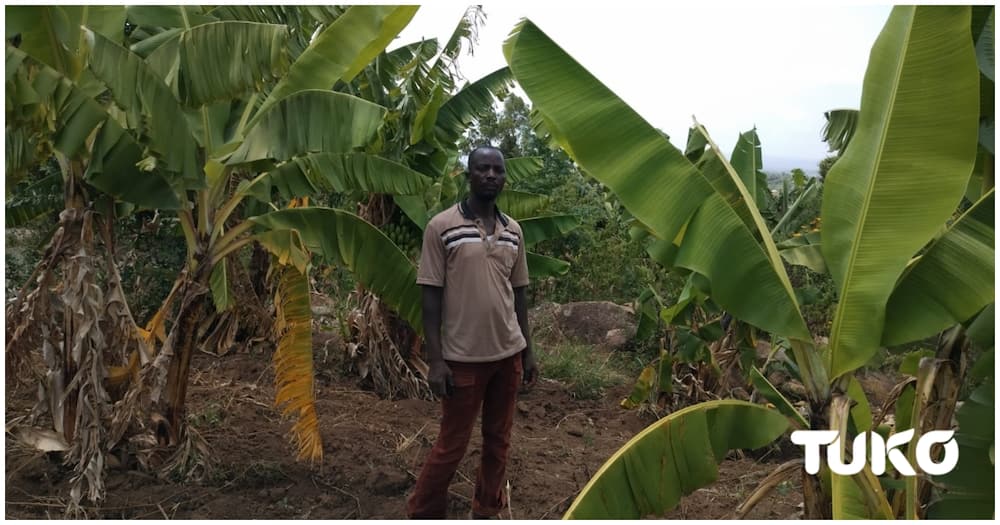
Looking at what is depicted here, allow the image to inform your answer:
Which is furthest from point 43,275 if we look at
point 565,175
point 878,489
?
point 565,175

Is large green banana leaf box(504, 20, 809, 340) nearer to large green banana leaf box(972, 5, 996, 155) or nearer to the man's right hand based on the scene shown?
large green banana leaf box(972, 5, 996, 155)

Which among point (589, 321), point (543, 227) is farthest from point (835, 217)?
point (589, 321)

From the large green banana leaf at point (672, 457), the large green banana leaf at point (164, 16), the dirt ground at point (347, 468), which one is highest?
the large green banana leaf at point (164, 16)

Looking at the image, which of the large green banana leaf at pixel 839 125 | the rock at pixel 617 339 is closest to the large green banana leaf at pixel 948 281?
the large green banana leaf at pixel 839 125

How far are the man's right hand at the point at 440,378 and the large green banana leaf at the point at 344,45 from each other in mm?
1950

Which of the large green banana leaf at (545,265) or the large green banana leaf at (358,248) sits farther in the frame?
the large green banana leaf at (545,265)

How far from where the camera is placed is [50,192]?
622 centimetres

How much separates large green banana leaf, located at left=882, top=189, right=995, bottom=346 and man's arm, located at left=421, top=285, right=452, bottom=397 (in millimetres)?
1986

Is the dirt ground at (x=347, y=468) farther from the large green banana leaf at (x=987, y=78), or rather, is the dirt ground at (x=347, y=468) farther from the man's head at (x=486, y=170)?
the large green banana leaf at (x=987, y=78)

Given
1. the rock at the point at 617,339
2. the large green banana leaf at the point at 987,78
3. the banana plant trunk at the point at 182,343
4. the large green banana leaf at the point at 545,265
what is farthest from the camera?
the rock at the point at 617,339

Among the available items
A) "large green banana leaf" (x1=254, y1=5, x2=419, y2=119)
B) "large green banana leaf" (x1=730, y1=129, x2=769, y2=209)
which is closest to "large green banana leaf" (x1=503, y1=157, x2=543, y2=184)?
"large green banana leaf" (x1=730, y1=129, x2=769, y2=209)

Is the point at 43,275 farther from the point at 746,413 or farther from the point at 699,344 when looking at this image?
the point at 699,344

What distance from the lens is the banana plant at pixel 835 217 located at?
2.79 metres

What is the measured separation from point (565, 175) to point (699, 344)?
696 cm
